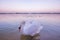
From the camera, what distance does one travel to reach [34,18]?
1127 millimetres

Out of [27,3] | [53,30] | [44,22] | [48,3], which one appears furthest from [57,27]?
[27,3]

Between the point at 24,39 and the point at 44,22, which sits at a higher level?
the point at 44,22

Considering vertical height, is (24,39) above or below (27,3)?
below

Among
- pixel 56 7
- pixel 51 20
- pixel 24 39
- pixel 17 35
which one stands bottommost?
pixel 24 39

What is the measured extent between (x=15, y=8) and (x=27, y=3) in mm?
157

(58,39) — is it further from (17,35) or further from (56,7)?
(17,35)

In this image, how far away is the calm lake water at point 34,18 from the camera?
1.13 meters

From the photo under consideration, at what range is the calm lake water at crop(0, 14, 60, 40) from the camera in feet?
3.72

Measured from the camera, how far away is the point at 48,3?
1162 mm

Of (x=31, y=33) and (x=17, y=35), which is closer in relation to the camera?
(x=31, y=33)

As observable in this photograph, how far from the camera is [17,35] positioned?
1.13 m

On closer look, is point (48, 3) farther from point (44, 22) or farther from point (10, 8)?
point (10, 8)

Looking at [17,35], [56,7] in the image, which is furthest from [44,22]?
[17,35]

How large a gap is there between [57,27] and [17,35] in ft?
1.55
